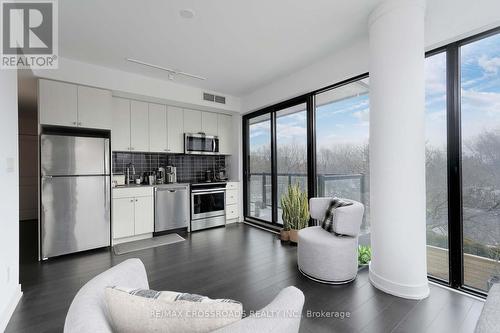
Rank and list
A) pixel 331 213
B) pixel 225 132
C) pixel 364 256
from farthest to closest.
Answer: pixel 225 132
pixel 364 256
pixel 331 213

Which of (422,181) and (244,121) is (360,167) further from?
(244,121)

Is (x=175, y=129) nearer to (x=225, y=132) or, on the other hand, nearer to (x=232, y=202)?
(x=225, y=132)

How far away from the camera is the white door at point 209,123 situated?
4902 millimetres

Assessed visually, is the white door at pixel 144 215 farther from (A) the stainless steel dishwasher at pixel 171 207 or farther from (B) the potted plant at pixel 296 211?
(B) the potted plant at pixel 296 211

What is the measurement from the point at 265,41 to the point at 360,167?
6.80 feet

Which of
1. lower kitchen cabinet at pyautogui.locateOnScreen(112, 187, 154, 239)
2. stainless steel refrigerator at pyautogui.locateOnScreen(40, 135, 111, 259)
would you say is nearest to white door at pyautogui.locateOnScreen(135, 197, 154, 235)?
lower kitchen cabinet at pyautogui.locateOnScreen(112, 187, 154, 239)

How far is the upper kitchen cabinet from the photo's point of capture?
3.08 m

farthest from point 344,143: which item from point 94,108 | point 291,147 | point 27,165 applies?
point 27,165

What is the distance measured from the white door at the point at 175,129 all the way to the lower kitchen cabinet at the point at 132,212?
97 centimetres

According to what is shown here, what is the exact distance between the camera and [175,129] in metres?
4.52

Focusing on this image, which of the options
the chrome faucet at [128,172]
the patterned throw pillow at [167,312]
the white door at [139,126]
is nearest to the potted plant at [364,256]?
the patterned throw pillow at [167,312]

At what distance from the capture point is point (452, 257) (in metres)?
2.24

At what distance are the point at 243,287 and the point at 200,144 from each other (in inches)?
124

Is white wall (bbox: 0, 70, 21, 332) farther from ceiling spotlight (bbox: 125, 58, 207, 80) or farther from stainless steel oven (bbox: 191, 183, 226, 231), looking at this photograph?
stainless steel oven (bbox: 191, 183, 226, 231)
